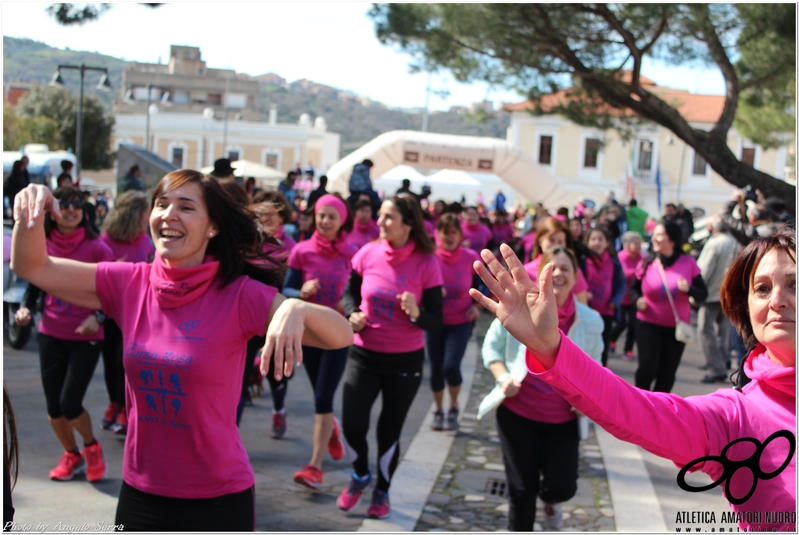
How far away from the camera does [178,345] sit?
3168 millimetres

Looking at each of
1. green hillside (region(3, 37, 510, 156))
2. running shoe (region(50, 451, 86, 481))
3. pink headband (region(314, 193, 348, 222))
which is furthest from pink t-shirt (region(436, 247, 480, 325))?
green hillside (region(3, 37, 510, 156))

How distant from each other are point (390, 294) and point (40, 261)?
2.80 m

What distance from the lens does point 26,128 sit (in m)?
45.6

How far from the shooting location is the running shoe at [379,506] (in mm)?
5402

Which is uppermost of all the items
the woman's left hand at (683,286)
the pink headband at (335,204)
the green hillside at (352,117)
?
the green hillside at (352,117)

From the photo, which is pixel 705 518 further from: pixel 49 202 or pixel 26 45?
pixel 26 45

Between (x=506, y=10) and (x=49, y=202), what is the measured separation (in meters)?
13.2

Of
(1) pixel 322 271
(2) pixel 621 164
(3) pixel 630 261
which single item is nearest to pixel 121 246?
(1) pixel 322 271

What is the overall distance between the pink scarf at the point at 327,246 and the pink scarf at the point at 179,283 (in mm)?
3299

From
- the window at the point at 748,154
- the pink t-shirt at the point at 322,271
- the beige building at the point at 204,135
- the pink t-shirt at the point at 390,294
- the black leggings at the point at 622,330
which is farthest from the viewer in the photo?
the window at the point at 748,154

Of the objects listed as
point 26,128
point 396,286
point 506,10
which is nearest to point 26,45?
point 396,286

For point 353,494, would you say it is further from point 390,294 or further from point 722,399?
point 722,399

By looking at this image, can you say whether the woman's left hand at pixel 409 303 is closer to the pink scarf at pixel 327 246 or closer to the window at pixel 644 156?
the pink scarf at pixel 327 246

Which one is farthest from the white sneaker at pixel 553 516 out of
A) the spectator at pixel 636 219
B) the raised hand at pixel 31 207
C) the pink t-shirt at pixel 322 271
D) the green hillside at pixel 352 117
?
the green hillside at pixel 352 117
